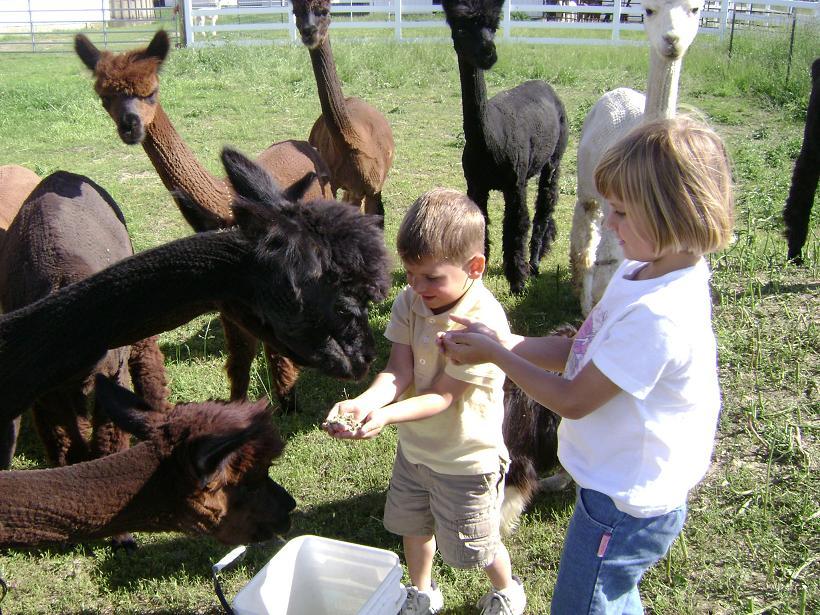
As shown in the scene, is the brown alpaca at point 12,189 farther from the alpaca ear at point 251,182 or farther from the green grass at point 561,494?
the alpaca ear at point 251,182

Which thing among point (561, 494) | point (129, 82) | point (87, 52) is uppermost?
point (87, 52)

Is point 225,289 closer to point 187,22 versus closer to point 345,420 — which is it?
point 345,420

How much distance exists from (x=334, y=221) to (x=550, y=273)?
4512 millimetres

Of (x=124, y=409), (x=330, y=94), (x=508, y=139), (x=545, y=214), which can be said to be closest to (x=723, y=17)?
(x=545, y=214)

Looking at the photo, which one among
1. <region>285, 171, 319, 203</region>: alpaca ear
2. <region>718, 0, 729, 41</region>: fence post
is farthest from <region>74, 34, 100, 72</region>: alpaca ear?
<region>718, 0, 729, 41</region>: fence post

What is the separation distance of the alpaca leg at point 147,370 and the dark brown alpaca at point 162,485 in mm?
1579

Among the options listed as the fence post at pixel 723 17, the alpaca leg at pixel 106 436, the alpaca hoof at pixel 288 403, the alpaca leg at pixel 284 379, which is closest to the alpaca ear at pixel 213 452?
the alpaca leg at pixel 106 436

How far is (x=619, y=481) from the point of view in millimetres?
1994

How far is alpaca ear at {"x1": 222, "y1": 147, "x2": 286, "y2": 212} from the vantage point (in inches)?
108

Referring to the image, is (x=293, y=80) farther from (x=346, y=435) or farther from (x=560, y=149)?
(x=346, y=435)

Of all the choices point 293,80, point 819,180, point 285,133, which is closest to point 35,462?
point 819,180

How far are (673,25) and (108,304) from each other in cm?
334

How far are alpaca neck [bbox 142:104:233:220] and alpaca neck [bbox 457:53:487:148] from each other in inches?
75.1

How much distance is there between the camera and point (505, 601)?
3006 millimetres
